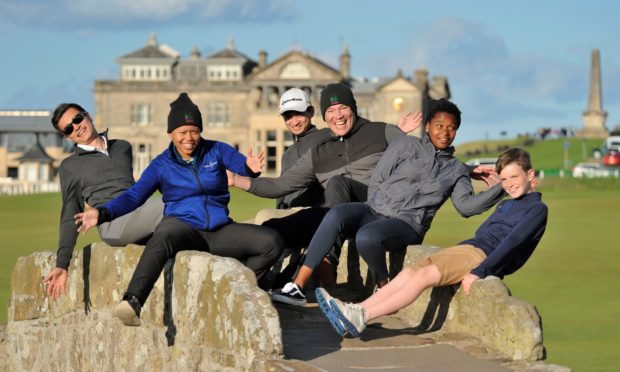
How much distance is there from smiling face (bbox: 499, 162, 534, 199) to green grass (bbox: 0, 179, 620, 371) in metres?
6.02

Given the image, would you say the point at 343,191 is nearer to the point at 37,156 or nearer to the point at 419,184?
the point at 419,184

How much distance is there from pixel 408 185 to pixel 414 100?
96504 mm

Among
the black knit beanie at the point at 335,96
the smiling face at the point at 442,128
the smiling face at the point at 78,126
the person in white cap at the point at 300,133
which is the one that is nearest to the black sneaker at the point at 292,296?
the smiling face at the point at 442,128

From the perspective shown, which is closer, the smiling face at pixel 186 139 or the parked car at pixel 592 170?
the smiling face at pixel 186 139

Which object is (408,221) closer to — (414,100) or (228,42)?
(414,100)

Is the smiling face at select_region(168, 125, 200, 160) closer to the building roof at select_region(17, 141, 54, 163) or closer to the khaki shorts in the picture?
the khaki shorts

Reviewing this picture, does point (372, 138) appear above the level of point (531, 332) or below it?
above

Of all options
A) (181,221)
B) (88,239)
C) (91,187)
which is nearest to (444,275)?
(181,221)

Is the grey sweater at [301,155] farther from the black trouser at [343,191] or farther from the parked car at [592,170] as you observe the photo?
the parked car at [592,170]

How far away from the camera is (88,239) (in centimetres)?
3819

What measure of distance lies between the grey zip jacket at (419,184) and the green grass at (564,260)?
17.7 feet

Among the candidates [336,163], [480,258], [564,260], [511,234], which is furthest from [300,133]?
[564,260]

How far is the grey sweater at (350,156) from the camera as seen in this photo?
11.7 meters

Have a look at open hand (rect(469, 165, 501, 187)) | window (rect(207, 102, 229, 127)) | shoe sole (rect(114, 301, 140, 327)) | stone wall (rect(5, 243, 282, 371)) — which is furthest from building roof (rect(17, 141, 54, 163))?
shoe sole (rect(114, 301, 140, 327))
